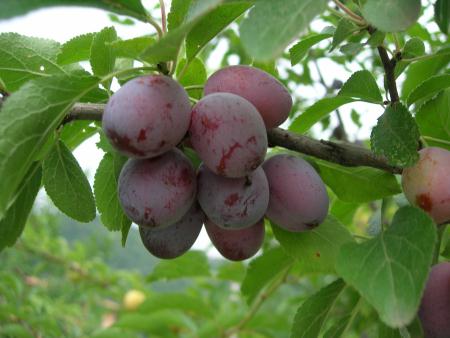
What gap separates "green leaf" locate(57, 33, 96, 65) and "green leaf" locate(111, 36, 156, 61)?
193 millimetres

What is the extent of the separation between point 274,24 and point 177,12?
0.24 metres

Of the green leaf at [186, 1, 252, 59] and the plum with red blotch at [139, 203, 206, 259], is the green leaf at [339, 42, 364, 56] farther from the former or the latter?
the plum with red blotch at [139, 203, 206, 259]

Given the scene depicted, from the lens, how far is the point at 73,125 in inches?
41.2

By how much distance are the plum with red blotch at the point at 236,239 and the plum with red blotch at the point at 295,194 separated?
0.05 m

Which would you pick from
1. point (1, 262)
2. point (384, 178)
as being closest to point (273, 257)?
point (384, 178)

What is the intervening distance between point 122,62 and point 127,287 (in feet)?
7.93

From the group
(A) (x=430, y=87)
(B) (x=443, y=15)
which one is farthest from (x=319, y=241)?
(B) (x=443, y=15)

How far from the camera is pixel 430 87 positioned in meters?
0.98

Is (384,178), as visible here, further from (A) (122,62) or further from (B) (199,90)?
(A) (122,62)

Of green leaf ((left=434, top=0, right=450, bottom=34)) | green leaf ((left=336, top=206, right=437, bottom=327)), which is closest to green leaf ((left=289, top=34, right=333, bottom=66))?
green leaf ((left=434, top=0, right=450, bottom=34))

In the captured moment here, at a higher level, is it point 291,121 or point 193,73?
point 193,73

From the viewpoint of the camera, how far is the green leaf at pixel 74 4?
0.57 meters

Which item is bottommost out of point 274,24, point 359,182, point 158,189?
point 359,182

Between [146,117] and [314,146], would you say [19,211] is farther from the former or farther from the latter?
[314,146]
